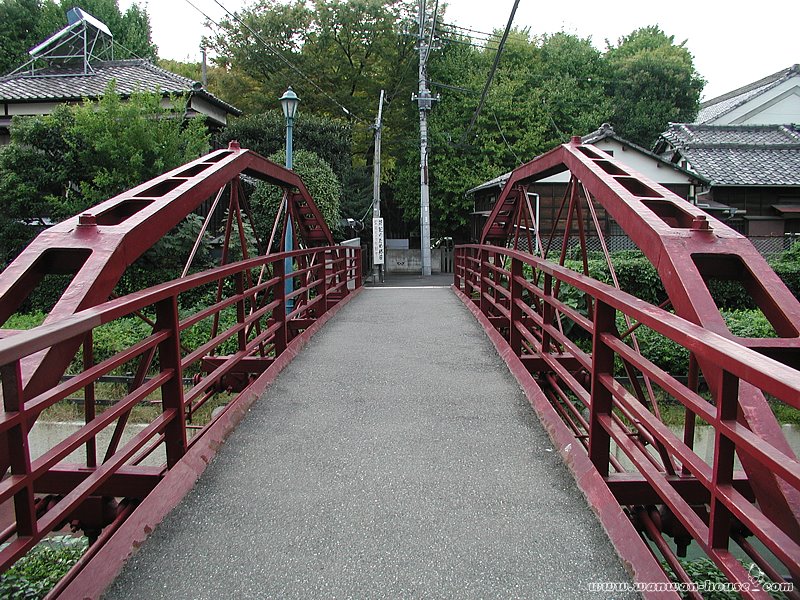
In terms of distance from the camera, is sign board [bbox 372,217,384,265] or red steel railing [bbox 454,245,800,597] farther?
sign board [bbox 372,217,384,265]

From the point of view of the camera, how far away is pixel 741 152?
22125 millimetres

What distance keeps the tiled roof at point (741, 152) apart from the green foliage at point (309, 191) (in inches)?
467

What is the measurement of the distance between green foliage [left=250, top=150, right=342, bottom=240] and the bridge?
455 inches

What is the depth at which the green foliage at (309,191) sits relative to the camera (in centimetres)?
1658

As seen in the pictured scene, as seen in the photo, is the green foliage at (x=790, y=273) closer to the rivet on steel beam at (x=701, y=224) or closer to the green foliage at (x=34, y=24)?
the rivet on steel beam at (x=701, y=224)

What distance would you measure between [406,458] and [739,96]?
34747 mm

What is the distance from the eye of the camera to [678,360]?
414 inches

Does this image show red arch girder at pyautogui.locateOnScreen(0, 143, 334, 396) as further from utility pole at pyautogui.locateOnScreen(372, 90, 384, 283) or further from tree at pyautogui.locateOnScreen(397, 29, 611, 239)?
tree at pyautogui.locateOnScreen(397, 29, 611, 239)

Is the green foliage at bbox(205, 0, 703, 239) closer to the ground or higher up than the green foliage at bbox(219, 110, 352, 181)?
higher up

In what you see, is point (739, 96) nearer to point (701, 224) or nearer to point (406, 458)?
point (701, 224)

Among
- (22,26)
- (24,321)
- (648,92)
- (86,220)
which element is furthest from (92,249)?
(648,92)

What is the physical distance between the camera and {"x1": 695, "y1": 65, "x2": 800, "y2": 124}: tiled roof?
27359 mm

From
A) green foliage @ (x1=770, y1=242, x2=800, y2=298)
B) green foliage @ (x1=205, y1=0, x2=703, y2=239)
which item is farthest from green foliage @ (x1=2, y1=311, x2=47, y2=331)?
green foliage @ (x1=770, y1=242, x2=800, y2=298)

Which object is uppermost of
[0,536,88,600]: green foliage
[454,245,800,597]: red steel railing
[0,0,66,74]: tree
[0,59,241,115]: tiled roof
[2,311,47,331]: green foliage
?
[0,0,66,74]: tree
